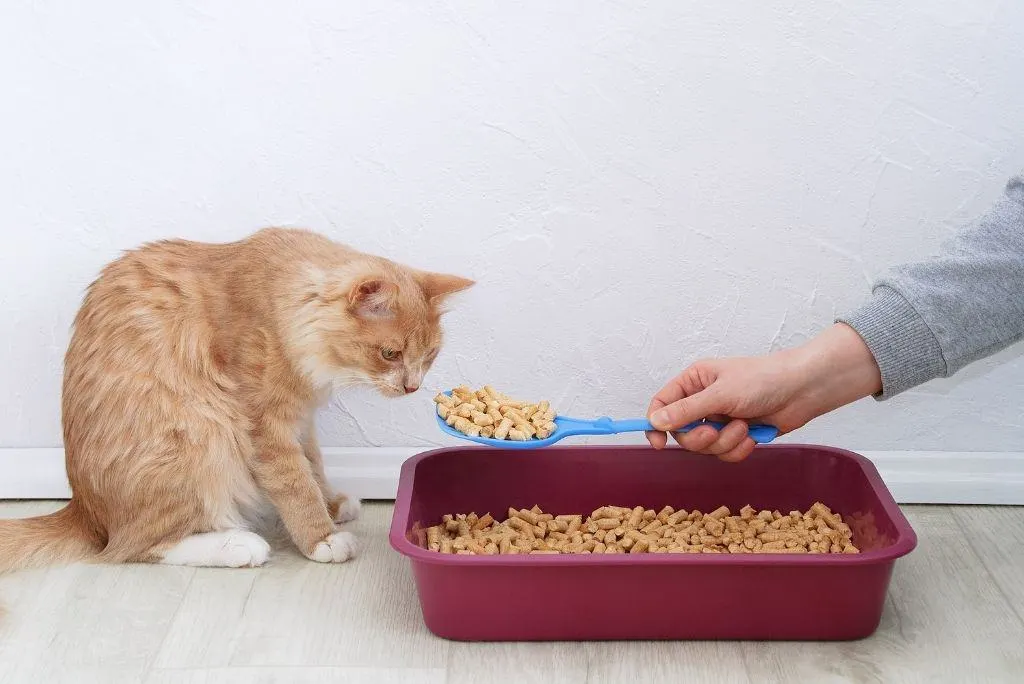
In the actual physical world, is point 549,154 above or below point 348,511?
above

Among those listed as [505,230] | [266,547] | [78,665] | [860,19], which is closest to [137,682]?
[78,665]

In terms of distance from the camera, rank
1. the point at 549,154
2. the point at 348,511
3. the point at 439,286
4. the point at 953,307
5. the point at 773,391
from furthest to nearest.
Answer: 1. the point at 348,511
2. the point at 549,154
3. the point at 439,286
4. the point at 773,391
5. the point at 953,307

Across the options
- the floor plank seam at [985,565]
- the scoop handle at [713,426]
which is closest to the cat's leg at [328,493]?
the scoop handle at [713,426]

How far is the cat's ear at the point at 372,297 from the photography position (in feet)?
5.20

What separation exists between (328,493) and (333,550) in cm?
20

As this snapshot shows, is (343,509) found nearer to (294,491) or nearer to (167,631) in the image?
(294,491)

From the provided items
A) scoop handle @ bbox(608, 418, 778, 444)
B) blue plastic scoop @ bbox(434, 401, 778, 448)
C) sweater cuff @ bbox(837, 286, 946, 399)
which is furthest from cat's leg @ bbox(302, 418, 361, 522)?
sweater cuff @ bbox(837, 286, 946, 399)

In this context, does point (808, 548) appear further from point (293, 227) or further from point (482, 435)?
point (293, 227)

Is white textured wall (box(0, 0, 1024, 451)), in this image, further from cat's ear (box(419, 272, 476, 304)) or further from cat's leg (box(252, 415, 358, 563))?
cat's leg (box(252, 415, 358, 563))

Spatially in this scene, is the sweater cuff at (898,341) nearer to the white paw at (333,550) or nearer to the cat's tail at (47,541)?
the white paw at (333,550)

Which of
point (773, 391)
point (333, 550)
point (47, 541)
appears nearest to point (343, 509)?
point (333, 550)

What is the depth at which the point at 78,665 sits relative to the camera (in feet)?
4.90

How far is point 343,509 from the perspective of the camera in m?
1.95

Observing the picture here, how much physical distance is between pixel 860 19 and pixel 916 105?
18cm
